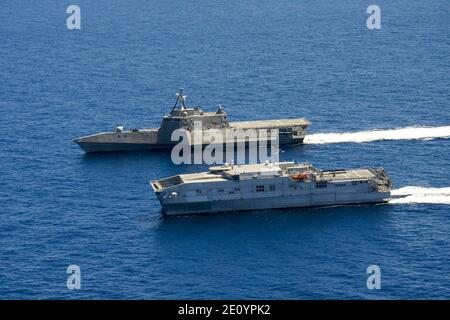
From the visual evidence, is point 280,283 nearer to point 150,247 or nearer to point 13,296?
point 150,247

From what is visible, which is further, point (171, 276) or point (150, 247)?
point (150, 247)

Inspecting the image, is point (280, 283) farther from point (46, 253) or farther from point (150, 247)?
point (46, 253)

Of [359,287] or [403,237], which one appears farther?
[403,237]

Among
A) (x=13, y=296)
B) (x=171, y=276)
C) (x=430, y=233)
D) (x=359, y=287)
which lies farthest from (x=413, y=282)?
(x=13, y=296)
